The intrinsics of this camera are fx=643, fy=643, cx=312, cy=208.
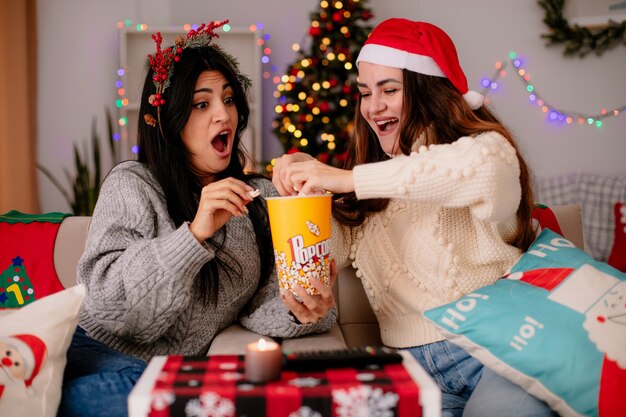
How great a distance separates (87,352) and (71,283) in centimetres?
67

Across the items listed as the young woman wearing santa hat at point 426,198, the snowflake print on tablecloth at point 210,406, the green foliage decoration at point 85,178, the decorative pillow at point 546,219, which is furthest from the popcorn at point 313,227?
the green foliage decoration at point 85,178

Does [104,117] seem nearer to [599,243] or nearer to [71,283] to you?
[71,283]

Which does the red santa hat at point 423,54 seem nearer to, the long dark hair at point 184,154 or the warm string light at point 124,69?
the long dark hair at point 184,154

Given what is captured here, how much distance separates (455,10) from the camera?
15.9 ft

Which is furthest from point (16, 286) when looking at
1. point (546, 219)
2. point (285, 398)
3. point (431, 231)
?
point (546, 219)

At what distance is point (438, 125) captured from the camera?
169cm

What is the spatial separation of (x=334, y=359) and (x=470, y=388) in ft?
2.19

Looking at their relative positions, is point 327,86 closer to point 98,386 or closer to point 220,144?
point 220,144

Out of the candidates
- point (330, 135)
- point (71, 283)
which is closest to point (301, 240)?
point (71, 283)

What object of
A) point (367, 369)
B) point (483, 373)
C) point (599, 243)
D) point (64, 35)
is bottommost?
point (599, 243)

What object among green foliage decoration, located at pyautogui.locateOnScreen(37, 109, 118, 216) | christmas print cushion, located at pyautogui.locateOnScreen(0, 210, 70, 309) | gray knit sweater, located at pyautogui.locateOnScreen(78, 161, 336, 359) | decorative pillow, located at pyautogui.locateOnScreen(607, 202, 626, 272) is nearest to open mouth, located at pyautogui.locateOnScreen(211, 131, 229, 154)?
gray knit sweater, located at pyautogui.locateOnScreen(78, 161, 336, 359)

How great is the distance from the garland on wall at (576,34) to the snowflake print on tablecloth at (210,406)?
4.59 m

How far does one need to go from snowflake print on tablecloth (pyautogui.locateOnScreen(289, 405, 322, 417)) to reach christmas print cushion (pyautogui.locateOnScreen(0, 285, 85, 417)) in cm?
50

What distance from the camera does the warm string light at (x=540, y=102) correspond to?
192 inches
